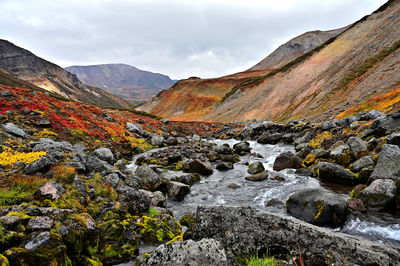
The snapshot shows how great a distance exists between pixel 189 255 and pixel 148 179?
9.62 meters

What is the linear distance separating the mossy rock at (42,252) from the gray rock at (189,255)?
2265mm

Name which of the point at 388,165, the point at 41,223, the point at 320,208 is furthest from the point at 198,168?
the point at 41,223

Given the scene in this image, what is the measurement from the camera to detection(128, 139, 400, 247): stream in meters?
7.62

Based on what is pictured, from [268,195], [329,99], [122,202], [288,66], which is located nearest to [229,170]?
[268,195]

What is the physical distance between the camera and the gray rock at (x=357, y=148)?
13.2 m

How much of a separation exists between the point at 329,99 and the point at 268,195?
37.5 m

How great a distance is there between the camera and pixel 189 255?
4207 millimetres

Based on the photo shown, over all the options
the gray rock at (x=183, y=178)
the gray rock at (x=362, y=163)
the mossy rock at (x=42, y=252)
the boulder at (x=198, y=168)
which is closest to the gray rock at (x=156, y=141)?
the boulder at (x=198, y=168)

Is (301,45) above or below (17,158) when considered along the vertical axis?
above

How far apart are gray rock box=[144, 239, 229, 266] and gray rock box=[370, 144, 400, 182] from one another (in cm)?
946

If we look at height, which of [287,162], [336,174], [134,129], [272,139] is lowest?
[287,162]

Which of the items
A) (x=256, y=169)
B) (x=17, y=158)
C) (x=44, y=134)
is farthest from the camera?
(x=44, y=134)

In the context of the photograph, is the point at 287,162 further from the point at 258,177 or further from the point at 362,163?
the point at 362,163

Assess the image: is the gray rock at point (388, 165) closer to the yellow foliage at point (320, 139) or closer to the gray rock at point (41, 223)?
the yellow foliage at point (320, 139)
